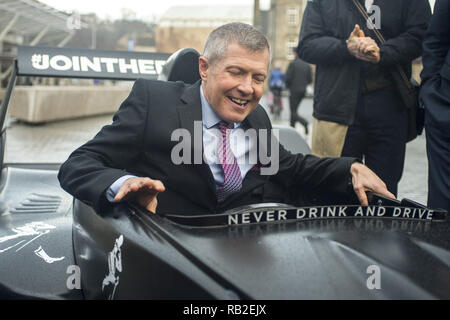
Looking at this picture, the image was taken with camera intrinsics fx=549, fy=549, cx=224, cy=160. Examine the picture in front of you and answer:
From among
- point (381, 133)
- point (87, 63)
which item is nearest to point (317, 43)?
point (381, 133)

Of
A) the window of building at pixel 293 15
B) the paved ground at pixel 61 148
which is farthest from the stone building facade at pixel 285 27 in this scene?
the paved ground at pixel 61 148

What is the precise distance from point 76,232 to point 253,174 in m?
0.75

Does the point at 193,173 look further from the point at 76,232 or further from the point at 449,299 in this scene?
the point at 449,299

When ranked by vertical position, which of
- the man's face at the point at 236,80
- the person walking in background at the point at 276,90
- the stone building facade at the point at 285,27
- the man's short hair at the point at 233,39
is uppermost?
the stone building facade at the point at 285,27

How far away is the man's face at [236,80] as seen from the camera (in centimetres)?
197

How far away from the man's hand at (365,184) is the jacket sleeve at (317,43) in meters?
1.01

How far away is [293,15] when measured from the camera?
58.2m

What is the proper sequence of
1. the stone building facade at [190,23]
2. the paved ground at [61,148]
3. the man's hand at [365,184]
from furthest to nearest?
the stone building facade at [190,23] < the paved ground at [61,148] < the man's hand at [365,184]

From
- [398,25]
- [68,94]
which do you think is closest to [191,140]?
[398,25]

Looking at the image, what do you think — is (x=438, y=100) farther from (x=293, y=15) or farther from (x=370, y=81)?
(x=293, y=15)

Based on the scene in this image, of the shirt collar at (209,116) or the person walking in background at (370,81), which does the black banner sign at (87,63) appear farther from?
the shirt collar at (209,116)

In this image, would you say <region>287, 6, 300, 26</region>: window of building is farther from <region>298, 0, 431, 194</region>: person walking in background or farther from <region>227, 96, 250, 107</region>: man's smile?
<region>227, 96, 250, 107</region>: man's smile

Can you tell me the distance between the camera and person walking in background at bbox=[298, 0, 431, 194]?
290 centimetres

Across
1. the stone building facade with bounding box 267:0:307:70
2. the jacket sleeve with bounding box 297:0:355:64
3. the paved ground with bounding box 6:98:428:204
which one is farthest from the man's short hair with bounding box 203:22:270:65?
the stone building facade with bounding box 267:0:307:70
